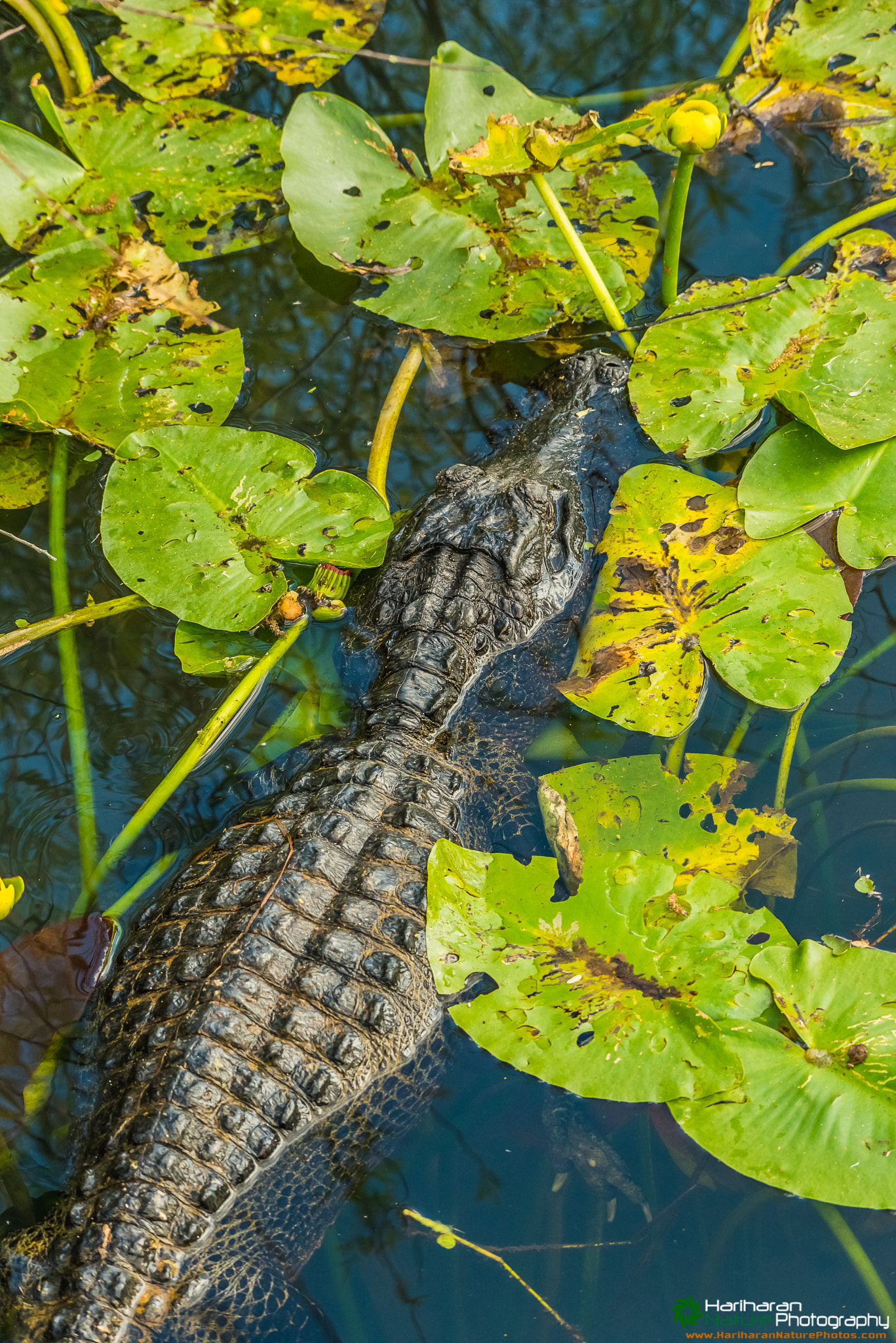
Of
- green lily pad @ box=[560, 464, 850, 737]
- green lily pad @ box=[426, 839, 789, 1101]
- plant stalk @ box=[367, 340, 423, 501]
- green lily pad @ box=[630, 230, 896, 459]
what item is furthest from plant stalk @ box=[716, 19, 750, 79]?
green lily pad @ box=[426, 839, 789, 1101]

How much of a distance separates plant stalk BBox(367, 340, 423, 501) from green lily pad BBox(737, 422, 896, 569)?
1.16 meters

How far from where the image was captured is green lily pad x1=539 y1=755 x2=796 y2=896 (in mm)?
2307

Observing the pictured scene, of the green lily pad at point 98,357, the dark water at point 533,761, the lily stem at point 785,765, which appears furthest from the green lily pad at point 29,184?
the lily stem at point 785,765

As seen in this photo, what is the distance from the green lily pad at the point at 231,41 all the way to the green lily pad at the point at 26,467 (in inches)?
63.4

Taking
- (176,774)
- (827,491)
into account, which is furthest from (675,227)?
(176,774)

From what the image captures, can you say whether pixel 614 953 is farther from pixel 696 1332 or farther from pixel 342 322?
pixel 342 322

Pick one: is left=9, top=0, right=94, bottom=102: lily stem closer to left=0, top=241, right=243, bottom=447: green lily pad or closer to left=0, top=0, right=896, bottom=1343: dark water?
left=0, top=0, right=896, bottom=1343: dark water

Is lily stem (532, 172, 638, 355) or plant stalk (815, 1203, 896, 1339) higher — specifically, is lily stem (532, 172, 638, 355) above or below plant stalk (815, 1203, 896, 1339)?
above

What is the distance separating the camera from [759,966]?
1.94m

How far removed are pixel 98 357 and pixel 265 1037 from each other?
86.5 inches

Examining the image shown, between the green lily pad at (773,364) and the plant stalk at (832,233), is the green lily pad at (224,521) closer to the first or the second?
the green lily pad at (773,364)

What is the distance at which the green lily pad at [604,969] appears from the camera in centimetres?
184

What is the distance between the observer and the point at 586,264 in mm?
2920

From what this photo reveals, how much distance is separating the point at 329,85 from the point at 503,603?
8.88 ft
